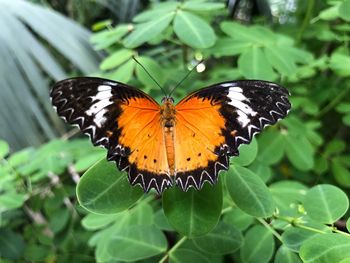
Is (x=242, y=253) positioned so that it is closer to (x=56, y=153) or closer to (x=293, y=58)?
(x=293, y=58)

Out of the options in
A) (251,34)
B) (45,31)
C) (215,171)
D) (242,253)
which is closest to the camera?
(215,171)

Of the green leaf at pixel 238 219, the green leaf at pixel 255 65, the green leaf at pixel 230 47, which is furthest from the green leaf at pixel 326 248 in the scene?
the green leaf at pixel 230 47

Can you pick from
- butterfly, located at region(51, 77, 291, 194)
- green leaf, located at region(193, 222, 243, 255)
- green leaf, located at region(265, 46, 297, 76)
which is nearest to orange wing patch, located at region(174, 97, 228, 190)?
butterfly, located at region(51, 77, 291, 194)

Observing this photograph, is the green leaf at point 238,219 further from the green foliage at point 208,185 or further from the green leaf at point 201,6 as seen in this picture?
the green leaf at point 201,6

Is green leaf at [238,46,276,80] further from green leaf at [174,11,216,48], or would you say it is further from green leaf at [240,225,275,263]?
green leaf at [240,225,275,263]

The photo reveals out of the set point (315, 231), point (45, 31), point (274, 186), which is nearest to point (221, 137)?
point (315, 231)

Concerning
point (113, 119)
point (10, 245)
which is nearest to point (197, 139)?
point (113, 119)
